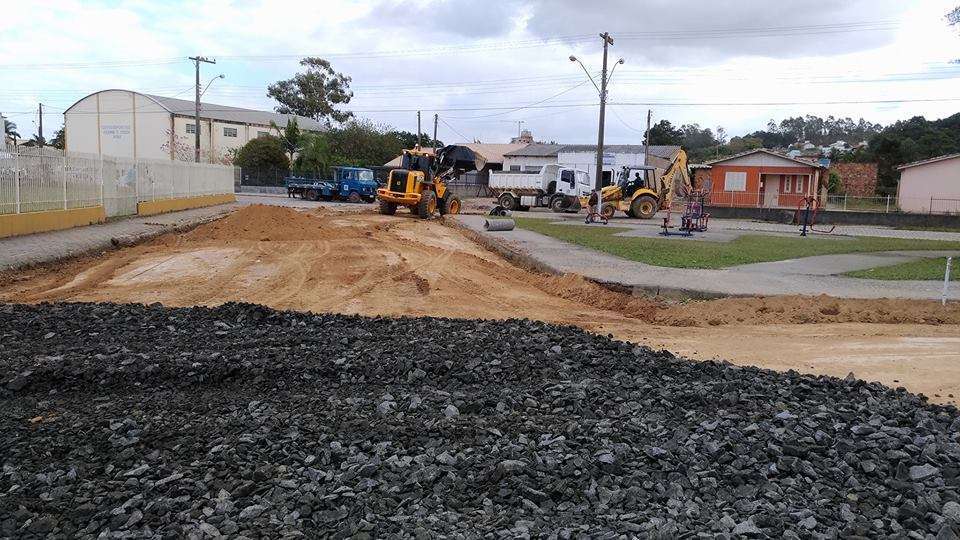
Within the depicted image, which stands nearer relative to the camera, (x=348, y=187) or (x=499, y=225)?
(x=499, y=225)

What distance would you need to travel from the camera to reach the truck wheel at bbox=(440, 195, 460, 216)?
110 ft

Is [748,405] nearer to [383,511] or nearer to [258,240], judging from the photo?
[383,511]

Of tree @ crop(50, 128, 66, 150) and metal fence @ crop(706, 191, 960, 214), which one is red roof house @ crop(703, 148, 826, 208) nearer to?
metal fence @ crop(706, 191, 960, 214)

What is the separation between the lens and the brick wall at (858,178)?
195 ft

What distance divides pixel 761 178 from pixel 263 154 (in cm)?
4277

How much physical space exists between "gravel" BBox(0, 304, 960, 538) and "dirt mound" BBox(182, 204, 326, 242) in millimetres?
13077

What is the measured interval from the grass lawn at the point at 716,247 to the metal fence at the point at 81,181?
47.2 ft

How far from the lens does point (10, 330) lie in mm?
8023

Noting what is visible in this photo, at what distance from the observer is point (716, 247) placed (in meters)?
20.8

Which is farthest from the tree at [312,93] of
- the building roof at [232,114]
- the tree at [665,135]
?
the tree at [665,135]

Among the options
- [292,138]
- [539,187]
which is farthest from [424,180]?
[292,138]

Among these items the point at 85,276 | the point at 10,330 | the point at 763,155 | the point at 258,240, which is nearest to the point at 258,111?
the point at 763,155

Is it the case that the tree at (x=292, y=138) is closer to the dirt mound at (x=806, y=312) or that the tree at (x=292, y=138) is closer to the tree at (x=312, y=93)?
the tree at (x=312, y=93)

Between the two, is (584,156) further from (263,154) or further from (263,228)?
(263,228)
